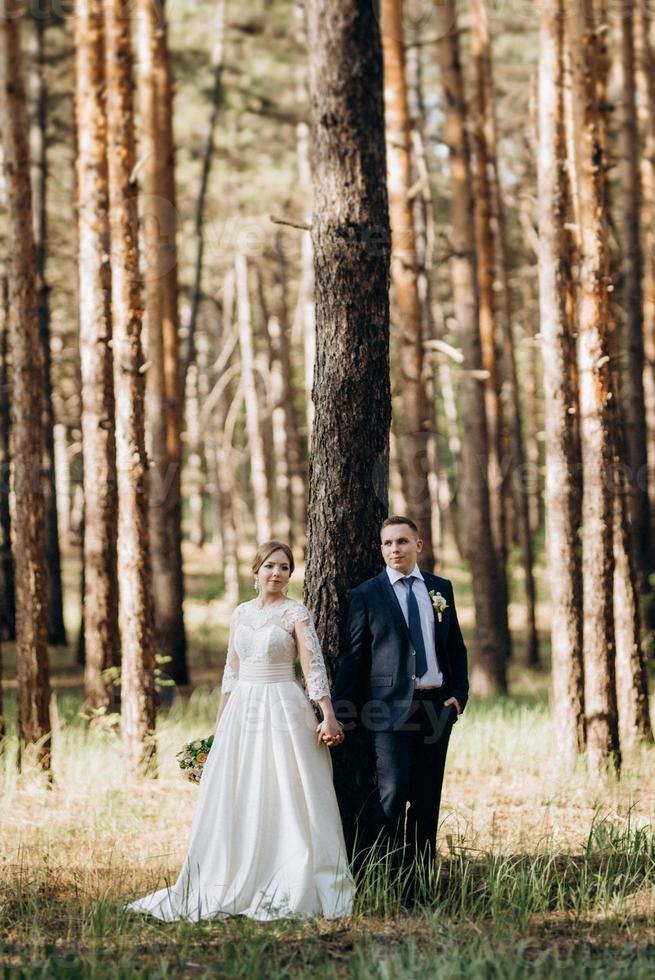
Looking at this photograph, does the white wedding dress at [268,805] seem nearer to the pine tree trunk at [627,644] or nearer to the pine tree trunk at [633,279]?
the pine tree trunk at [627,644]

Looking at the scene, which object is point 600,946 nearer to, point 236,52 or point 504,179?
point 236,52

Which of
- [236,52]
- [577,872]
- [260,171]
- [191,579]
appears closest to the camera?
[577,872]

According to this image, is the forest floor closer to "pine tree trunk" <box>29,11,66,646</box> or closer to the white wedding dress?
the white wedding dress

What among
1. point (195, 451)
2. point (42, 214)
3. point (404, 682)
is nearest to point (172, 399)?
point (42, 214)

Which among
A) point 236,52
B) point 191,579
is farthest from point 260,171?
point 191,579

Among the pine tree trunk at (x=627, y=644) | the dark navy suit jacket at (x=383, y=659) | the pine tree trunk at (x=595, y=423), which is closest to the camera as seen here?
the dark navy suit jacket at (x=383, y=659)

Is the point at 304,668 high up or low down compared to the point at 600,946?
up

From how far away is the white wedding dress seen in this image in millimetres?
6039

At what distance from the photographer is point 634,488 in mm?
17703

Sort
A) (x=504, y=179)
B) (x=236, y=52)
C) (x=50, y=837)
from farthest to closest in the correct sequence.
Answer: (x=504, y=179) < (x=236, y=52) < (x=50, y=837)

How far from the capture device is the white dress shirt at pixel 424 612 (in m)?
6.34

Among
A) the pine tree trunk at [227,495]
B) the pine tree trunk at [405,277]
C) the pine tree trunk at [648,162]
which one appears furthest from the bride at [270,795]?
the pine tree trunk at [227,495]

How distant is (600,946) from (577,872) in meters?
1.25

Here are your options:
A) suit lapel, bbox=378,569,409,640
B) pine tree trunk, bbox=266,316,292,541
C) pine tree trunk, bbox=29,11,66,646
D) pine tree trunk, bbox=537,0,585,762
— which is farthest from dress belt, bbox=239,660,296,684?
pine tree trunk, bbox=266,316,292,541
